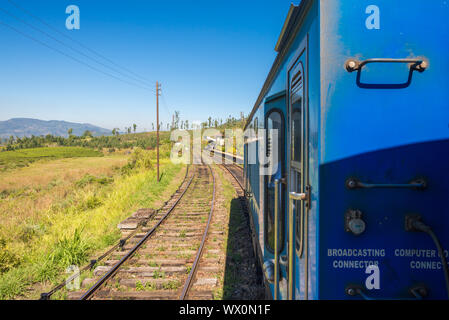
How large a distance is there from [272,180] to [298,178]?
124cm

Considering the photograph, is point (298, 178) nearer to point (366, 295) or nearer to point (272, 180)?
point (366, 295)

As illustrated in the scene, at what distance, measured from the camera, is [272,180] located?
360 centimetres

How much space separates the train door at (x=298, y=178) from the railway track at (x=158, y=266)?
3.34 metres

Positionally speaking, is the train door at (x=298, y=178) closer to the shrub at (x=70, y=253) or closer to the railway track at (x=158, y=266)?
the railway track at (x=158, y=266)

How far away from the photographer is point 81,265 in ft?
21.6

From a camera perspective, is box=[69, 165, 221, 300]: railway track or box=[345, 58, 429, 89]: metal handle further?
box=[69, 165, 221, 300]: railway track

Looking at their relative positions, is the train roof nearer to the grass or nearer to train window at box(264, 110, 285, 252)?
train window at box(264, 110, 285, 252)

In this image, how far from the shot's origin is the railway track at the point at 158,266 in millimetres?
5141

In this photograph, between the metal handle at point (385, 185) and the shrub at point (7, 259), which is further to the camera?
the shrub at point (7, 259)

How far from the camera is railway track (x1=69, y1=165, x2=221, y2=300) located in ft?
16.9

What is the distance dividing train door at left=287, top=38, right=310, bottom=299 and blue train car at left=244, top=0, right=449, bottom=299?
22 centimetres

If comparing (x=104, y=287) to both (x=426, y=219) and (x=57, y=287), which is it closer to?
(x=57, y=287)

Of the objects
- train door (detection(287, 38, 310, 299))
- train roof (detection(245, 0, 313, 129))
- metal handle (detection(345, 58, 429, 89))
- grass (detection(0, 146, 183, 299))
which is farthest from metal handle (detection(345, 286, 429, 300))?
grass (detection(0, 146, 183, 299))

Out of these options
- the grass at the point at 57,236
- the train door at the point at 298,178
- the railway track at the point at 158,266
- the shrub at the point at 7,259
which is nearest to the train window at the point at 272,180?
the train door at the point at 298,178
